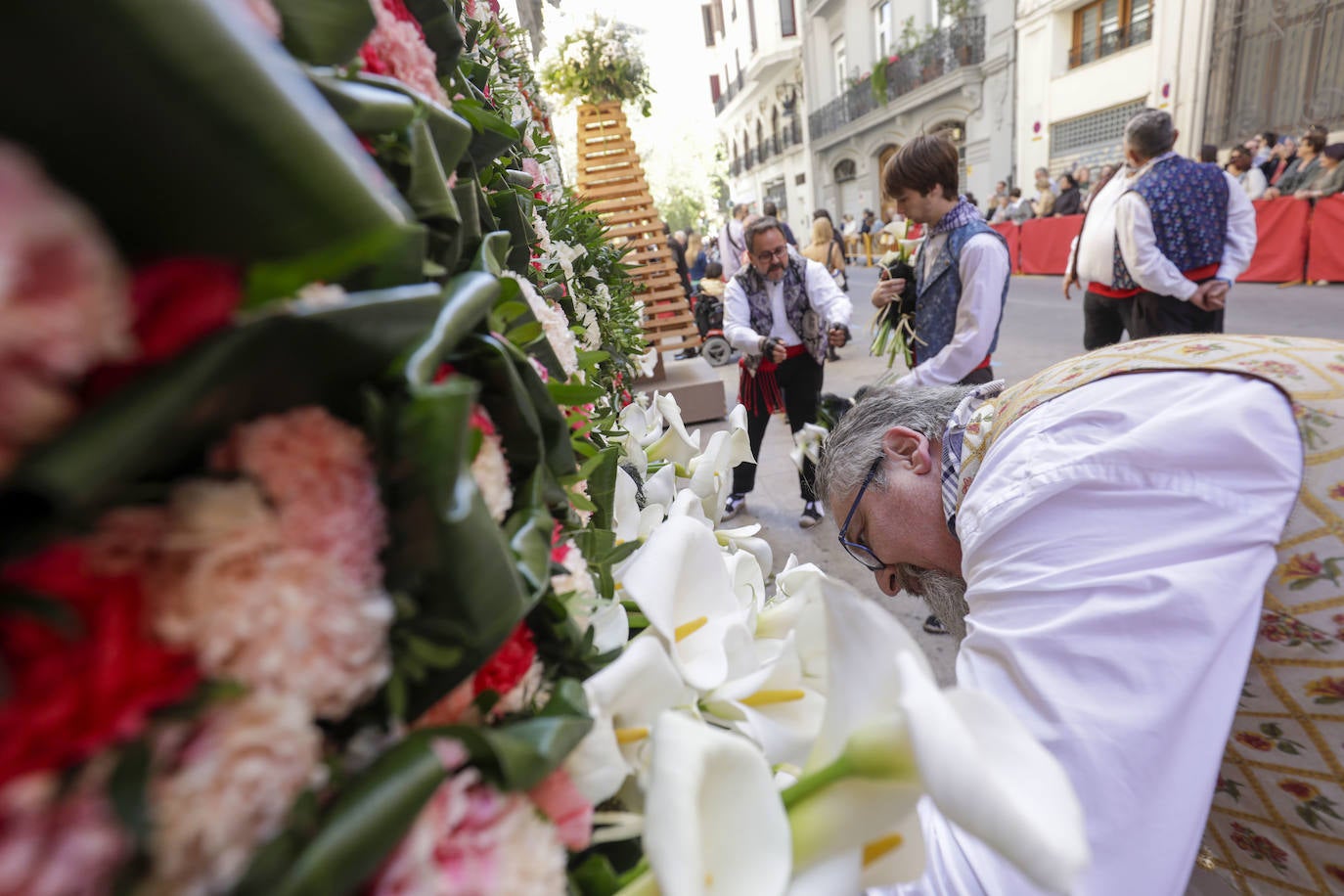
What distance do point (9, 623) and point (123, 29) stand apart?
6.6 inches

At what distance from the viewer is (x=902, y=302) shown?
11.3 ft

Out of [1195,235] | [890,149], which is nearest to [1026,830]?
[1195,235]

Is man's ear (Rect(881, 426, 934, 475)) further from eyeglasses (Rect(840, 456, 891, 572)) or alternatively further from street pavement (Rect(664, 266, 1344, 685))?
street pavement (Rect(664, 266, 1344, 685))

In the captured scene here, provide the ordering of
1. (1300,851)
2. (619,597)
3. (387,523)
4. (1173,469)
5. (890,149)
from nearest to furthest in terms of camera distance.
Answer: (387,523) < (619,597) < (1173,469) < (1300,851) < (890,149)

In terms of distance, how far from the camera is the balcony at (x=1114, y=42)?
1191 centimetres

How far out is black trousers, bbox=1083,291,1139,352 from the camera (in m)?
3.75

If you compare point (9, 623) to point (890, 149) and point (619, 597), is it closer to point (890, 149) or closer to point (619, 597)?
point (619, 597)

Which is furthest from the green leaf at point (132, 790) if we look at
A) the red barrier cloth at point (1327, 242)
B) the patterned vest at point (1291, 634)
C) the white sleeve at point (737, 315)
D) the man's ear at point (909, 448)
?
the red barrier cloth at point (1327, 242)

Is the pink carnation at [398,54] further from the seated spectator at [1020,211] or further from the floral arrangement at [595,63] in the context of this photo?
the seated spectator at [1020,211]

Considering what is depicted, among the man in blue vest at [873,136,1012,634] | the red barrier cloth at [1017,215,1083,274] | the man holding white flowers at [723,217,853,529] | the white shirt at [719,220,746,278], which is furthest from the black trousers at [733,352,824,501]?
the red barrier cloth at [1017,215,1083,274]

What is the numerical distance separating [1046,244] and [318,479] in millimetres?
12079

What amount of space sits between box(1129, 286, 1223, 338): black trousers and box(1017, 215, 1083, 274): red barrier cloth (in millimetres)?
7031

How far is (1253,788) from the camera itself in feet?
3.53

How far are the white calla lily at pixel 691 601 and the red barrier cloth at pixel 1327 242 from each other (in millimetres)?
9099
